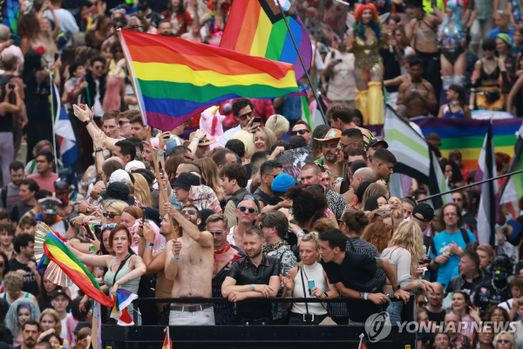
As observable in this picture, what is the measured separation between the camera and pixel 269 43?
23906mm

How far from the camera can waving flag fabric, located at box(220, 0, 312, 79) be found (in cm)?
2384

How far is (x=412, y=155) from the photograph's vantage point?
24219 millimetres

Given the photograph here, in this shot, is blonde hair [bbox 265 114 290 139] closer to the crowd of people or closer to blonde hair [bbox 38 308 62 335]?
the crowd of people

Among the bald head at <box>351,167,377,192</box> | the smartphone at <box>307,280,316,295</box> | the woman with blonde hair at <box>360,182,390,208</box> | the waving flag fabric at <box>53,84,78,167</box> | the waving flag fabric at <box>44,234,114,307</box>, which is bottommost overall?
the smartphone at <box>307,280,316,295</box>

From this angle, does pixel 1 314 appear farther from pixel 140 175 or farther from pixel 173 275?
pixel 173 275

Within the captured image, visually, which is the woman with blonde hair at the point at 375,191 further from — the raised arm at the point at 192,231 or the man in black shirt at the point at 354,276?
the raised arm at the point at 192,231

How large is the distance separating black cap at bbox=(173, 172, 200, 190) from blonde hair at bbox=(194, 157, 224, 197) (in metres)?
0.71

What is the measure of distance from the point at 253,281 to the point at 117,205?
2267mm

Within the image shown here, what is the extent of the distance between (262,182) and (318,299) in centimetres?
292

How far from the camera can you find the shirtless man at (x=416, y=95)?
2884 centimetres

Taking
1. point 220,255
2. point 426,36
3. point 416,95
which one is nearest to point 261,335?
point 220,255

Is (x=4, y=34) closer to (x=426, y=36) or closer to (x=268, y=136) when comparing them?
(x=426, y=36)

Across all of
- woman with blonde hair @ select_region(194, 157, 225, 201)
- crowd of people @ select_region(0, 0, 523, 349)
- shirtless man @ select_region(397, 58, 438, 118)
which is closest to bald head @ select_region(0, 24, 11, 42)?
crowd of people @ select_region(0, 0, 523, 349)

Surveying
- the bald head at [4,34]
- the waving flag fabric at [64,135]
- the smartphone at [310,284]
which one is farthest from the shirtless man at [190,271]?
the bald head at [4,34]
